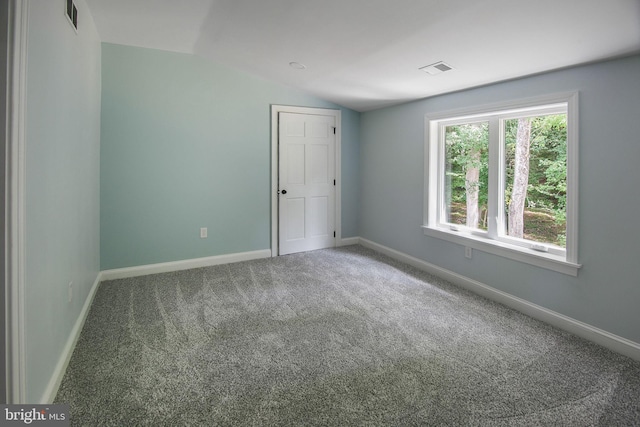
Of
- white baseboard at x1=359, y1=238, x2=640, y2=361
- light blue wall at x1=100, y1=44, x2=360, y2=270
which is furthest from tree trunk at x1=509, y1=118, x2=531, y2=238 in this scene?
light blue wall at x1=100, y1=44, x2=360, y2=270

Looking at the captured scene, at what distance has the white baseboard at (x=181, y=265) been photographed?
3.66 meters

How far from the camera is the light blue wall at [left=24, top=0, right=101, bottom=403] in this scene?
149 cm

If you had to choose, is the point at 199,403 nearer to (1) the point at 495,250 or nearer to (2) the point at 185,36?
(1) the point at 495,250

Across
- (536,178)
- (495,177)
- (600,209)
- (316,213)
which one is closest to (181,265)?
(316,213)

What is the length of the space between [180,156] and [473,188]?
3.26 m

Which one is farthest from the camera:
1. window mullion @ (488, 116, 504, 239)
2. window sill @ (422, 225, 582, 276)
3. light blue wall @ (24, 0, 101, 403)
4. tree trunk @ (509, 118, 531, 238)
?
window mullion @ (488, 116, 504, 239)

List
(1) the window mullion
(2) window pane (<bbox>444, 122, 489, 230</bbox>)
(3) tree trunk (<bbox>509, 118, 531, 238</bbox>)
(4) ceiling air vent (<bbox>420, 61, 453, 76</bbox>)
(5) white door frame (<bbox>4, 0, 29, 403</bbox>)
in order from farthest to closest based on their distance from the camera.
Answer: (2) window pane (<bbox>444, 122, 489, 230</bbox>) → (1) the window mullion → (3) tree trunk (<bbox>509, 118, 531, 238</bbox>) → (4) ceiling air vent (<bbox>420, 61, 453, 76</bbox>) → (5) white door frame (<bbox>4, 0, 29, 403</bbox>)

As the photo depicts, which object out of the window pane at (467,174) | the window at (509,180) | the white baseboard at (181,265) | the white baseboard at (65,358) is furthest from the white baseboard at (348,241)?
the white baseboard at (65,358)

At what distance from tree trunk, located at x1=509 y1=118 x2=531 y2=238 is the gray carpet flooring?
0.76 metres

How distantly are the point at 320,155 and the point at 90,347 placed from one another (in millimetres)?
3440

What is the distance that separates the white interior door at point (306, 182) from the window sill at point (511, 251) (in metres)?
1.62

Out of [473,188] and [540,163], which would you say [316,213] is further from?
[540,163]

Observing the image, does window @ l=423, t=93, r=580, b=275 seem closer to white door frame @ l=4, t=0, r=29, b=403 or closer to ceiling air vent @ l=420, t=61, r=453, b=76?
ceiling air vent @ l=420, t=61, r=453, b=76

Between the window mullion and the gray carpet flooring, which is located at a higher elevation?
the window mullion
